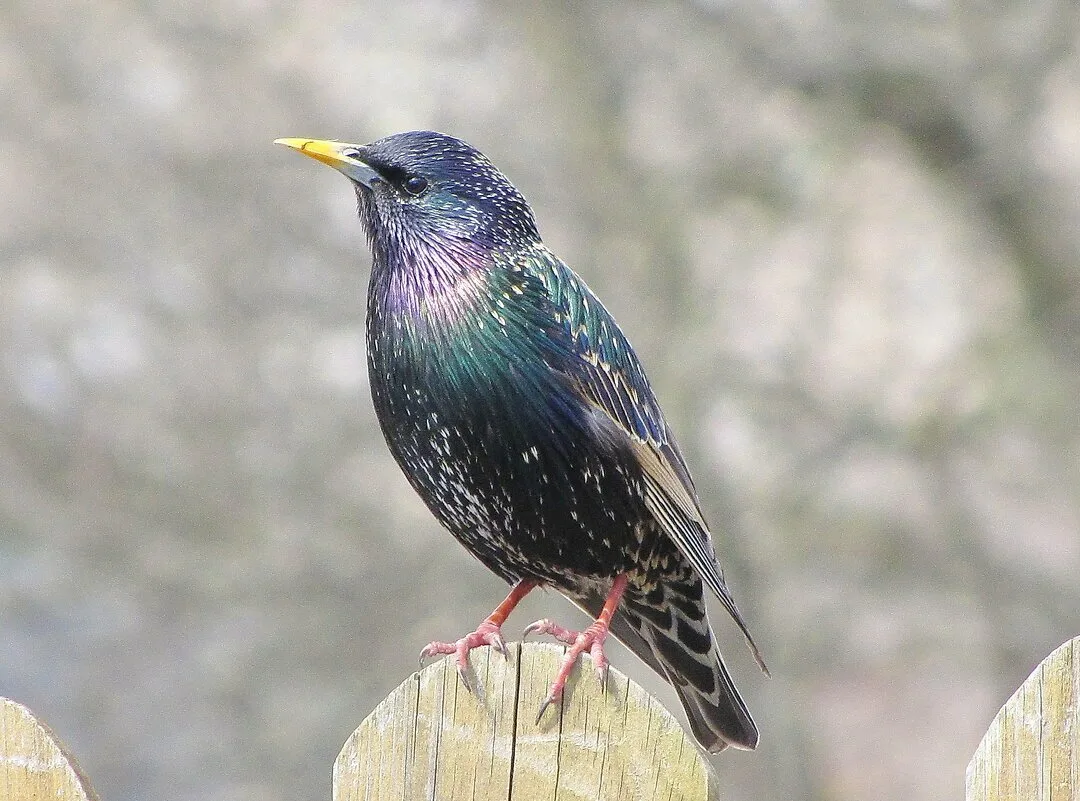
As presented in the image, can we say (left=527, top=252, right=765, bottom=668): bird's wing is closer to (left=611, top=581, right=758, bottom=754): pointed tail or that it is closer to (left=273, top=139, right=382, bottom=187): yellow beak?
(left=611, top=581, right=758, bottom=754): pointed tail

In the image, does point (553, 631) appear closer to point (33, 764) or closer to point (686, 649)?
point (686, 649)

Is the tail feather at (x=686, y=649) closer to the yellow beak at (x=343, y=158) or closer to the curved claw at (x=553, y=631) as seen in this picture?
the curved claw at (x=553, y=631)

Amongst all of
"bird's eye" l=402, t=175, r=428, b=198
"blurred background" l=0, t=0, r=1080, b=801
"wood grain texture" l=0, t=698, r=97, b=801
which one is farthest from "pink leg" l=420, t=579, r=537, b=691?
"blurred background" l=0, t=0, r=1080, b=801

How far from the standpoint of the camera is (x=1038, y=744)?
173 cm

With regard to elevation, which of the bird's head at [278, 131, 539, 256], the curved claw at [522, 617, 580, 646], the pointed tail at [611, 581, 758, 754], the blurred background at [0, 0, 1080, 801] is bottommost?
the curved claw at [522, 617, 580, 646]

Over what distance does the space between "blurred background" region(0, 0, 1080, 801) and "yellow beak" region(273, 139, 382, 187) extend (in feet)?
9.88

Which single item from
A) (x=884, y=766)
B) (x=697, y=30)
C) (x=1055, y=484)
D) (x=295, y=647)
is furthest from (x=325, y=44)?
(x=884, y=766)

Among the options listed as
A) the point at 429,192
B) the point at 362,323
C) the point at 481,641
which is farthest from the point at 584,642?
the point at 362,323

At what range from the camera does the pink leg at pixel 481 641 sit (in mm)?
1887

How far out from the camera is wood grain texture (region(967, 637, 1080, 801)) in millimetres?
1716

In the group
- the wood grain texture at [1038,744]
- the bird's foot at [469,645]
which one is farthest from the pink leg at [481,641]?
the wood grain texture at [1038,744]

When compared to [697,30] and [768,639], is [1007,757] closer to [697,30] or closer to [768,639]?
[768,639]

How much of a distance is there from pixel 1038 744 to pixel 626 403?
4.83 feet

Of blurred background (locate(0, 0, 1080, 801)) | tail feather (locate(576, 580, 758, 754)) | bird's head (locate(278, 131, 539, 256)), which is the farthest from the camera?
blurred background (locate(0, 0, 1080, 801))
